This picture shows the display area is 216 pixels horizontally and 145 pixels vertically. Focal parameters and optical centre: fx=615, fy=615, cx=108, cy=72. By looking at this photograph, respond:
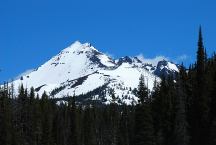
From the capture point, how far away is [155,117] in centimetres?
11000

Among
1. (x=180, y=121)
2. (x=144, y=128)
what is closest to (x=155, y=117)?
(x=144, y=128)

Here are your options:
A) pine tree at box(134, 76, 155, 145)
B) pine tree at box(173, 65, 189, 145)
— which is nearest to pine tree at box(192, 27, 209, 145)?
pine tree at box(173, 65, 189, 145)

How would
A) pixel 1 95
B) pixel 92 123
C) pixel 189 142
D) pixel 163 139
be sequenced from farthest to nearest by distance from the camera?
pixel 92 123
pixel 1 95
pixel 163 139
pixel 189 142

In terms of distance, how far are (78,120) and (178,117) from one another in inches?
2371

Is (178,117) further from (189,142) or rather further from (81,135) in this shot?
(81,135)

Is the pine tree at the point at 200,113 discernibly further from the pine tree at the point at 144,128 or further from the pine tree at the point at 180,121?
the pine tree at the point at 144,128

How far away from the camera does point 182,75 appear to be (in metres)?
114

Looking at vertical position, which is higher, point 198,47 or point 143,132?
point 198,47

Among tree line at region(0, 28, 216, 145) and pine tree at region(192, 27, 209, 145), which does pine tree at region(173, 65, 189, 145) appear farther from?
pine tree at region(192, 27, 209, 145)

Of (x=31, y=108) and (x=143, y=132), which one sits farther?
(x=31, y=108)

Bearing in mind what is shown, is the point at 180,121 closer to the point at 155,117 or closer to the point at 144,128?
the point at 144,128

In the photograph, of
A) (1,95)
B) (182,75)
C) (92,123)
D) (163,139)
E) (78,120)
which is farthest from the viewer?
(92,123)

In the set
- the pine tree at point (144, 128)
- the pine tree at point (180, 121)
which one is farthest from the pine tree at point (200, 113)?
the pine tree at point (144, 128)

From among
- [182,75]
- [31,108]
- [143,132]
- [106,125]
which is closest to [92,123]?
[106,125]
